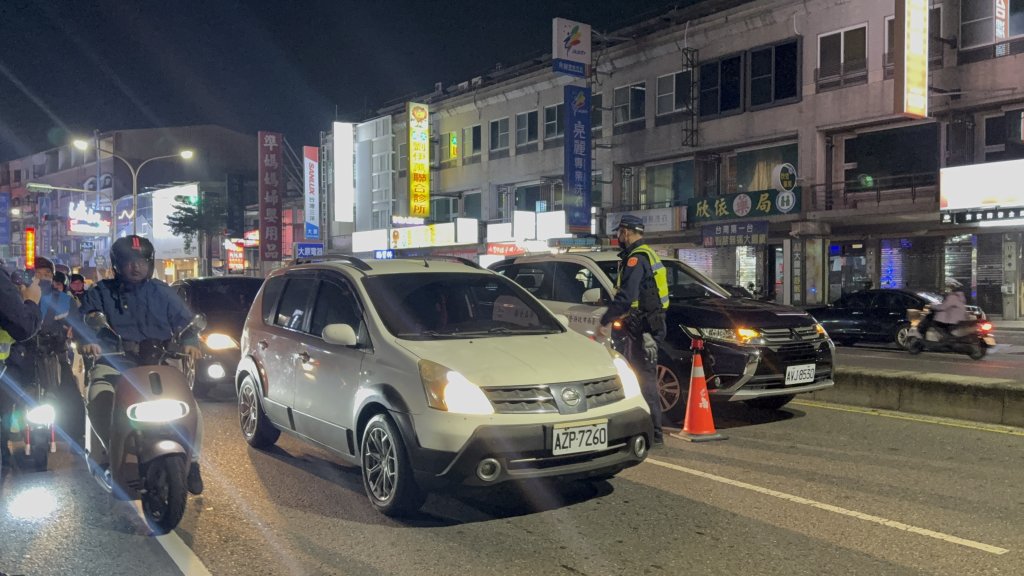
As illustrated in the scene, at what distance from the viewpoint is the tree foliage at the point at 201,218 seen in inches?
2206

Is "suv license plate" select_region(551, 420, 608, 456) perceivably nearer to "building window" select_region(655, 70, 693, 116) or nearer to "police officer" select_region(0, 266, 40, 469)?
"police officer" select_region(0, 266, 40, 469)

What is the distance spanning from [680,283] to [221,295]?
664cm

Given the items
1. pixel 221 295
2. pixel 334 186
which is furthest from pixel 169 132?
pixel 221 295

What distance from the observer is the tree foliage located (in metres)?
56.0

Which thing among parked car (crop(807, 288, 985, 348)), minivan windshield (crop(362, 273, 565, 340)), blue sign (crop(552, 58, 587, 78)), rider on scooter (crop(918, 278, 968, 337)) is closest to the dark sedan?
parked car (crop(807, 288, 985, 348))

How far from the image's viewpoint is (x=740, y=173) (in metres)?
30.4

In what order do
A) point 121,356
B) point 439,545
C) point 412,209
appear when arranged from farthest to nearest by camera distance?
point 412,209 → point 121,356 → point 439,545

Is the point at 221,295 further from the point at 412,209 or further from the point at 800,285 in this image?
the point at 412,209

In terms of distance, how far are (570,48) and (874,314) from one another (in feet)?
58.1

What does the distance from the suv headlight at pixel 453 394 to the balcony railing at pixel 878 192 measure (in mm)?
23883

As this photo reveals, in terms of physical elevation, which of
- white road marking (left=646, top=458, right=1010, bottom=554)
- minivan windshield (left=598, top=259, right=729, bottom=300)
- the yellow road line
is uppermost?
minivan windshield (left=598, top=259, right=729, bottom=300)

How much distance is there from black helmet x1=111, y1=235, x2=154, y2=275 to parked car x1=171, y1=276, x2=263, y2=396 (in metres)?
3.61

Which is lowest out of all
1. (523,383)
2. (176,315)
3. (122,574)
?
(122,574)

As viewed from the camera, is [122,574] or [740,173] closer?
[122,574]
